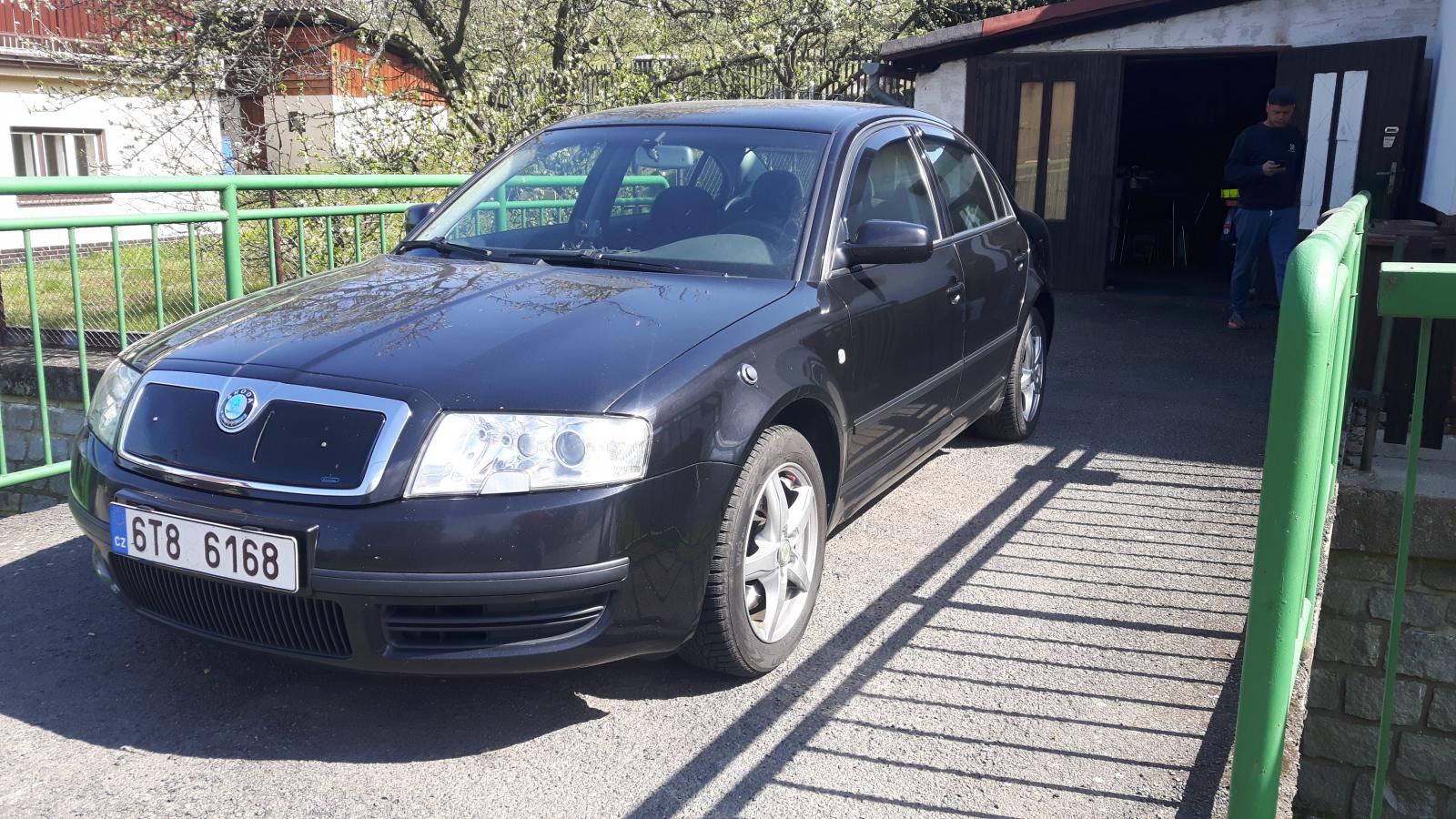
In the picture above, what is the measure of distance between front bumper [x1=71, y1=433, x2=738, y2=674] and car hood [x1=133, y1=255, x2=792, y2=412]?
30 cm

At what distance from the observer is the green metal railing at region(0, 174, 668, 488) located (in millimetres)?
4715

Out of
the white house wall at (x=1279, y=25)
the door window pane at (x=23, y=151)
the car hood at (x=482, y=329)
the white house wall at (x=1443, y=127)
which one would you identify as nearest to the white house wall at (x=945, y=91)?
the white house wall at (x=1279, y=25)

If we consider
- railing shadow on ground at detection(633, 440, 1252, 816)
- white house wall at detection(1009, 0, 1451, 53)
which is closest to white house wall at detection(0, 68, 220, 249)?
railing shadow on ground at detection(633, 440, 1252, 816)

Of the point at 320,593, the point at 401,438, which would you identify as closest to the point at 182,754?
the point at 320,593

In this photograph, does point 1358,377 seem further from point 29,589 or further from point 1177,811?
point 29,589

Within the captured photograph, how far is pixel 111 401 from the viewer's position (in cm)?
340

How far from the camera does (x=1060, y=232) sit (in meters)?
12.5

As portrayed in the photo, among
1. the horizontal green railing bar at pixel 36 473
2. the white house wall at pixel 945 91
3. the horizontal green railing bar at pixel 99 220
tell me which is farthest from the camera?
the white house wall at pixel 945 91

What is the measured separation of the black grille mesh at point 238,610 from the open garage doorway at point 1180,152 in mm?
14268

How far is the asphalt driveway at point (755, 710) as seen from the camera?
288cm

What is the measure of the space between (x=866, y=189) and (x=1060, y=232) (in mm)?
8734

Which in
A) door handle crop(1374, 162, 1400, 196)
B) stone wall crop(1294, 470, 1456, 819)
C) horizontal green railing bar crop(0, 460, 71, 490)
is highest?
door handle crop(1374, 162, 1400, 196)

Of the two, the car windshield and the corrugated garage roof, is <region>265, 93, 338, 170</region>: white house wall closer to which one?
the corrugated garage roof

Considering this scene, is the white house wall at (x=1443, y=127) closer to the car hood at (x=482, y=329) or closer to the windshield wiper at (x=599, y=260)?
the windshield wiper at (x=599, y=260)
